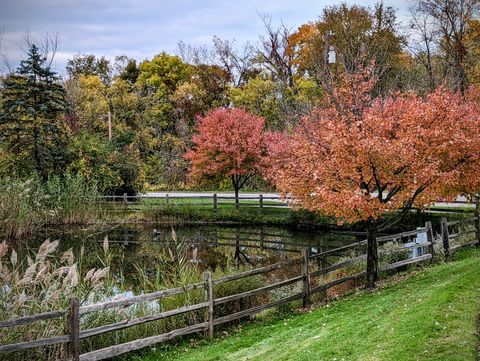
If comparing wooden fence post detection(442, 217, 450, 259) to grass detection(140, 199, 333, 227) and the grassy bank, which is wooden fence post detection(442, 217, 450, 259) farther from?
grass detection(140, 199, 333, 227)

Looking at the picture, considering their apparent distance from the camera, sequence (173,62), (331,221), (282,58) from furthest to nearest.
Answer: (173,62), (282,58), (331,221)

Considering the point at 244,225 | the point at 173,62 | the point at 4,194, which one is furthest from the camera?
the point at 173,62

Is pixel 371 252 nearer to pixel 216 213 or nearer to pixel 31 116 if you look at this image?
pixel 216 213

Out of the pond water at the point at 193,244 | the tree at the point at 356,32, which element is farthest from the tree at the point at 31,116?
the tree at the point at 356,32

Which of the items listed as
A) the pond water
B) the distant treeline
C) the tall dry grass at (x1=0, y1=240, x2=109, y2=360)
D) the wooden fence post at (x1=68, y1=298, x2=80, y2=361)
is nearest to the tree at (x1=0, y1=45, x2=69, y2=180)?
the distant treeline

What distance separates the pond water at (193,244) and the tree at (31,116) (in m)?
6.58

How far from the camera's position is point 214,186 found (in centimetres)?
4453

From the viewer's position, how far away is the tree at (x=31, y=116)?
1150 inches

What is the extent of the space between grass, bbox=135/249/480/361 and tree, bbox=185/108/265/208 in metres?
17.1

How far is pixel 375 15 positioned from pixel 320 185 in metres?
31.7

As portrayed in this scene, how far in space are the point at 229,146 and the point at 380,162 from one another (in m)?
18.0

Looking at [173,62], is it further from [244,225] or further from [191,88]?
[244,225]

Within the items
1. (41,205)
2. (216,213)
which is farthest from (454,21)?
(41,205)

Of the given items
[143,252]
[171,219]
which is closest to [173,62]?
[171,219]
